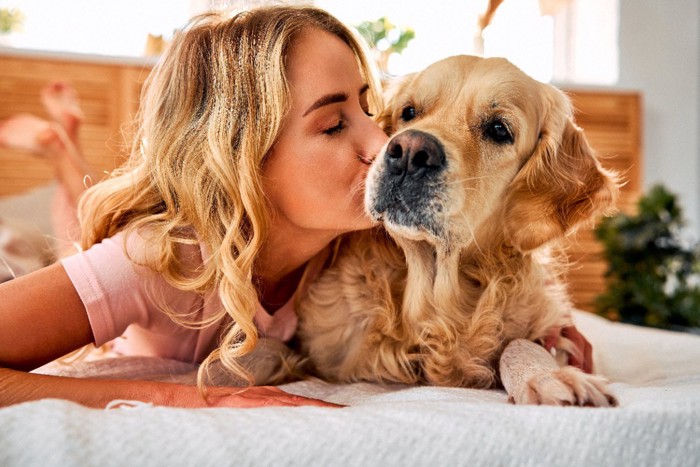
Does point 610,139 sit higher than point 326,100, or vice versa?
point 326,100

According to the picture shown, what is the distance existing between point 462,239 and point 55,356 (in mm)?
784

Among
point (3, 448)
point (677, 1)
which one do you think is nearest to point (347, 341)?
point (3, 448)

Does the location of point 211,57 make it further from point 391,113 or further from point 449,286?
point 449,286

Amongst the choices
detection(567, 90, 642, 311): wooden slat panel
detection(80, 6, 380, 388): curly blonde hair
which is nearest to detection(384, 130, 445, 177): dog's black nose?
detection(80, 6, 380, 388): curly blonde hair

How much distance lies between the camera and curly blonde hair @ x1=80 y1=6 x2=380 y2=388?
1.21 metres

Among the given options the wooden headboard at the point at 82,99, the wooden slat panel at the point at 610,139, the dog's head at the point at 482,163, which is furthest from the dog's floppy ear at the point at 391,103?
the wooden slat panel at the point at 610,139

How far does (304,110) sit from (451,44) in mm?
3895

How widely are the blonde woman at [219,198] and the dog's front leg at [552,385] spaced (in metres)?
0.42

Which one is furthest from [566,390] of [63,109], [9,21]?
[9,21]

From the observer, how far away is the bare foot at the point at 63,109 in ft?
9.45

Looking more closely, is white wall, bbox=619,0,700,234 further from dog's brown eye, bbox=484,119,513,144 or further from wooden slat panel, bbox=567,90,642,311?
dog's brown eye, bbox=484,119,513,144

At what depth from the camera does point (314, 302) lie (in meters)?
1.46

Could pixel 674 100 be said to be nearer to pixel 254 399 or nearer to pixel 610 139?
pixel 610 139

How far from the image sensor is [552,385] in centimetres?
97
